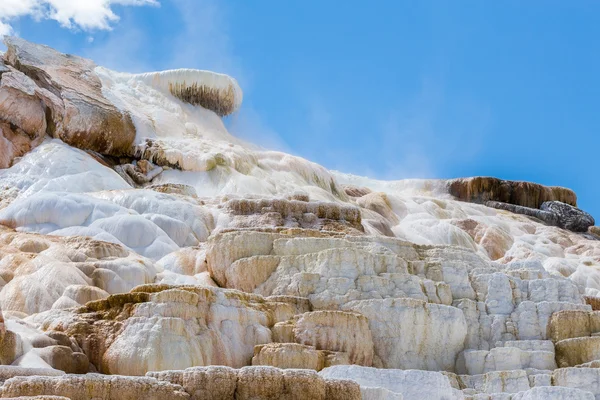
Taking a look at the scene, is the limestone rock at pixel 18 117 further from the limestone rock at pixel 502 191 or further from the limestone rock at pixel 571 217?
the limestone rock at pixel 571 217

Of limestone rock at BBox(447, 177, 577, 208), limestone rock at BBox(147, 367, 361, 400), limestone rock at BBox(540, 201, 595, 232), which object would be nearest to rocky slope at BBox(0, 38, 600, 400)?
limestone rock at BBox(147, 367, 361, 400)

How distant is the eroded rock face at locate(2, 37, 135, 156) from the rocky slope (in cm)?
9

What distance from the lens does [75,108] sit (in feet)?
89.6

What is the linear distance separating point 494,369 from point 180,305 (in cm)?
472

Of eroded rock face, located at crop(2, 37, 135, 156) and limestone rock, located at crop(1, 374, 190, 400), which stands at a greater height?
eroded rock face, located at crop(2, 37, 135, 156)

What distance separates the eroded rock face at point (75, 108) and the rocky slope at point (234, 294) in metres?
0.09

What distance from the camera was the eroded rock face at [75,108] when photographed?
26656mm

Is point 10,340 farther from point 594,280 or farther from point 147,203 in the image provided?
point 594,280

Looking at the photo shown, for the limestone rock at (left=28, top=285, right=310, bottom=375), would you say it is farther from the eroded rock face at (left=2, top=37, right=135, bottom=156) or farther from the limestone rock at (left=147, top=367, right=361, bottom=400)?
the eroded rock face at (left=2, top=37, right=135, bottom=156)

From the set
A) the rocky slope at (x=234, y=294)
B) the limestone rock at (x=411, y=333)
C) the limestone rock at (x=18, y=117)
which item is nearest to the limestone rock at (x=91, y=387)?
the rocky slope at (x=234, y=294)

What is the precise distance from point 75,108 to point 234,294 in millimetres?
15683

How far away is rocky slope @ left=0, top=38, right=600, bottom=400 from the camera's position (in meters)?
11.4

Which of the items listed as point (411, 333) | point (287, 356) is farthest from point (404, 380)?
point (411, 333)

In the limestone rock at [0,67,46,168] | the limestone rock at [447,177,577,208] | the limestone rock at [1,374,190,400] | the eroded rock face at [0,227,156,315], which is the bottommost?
the limestone rock at [1,374,190,400]
